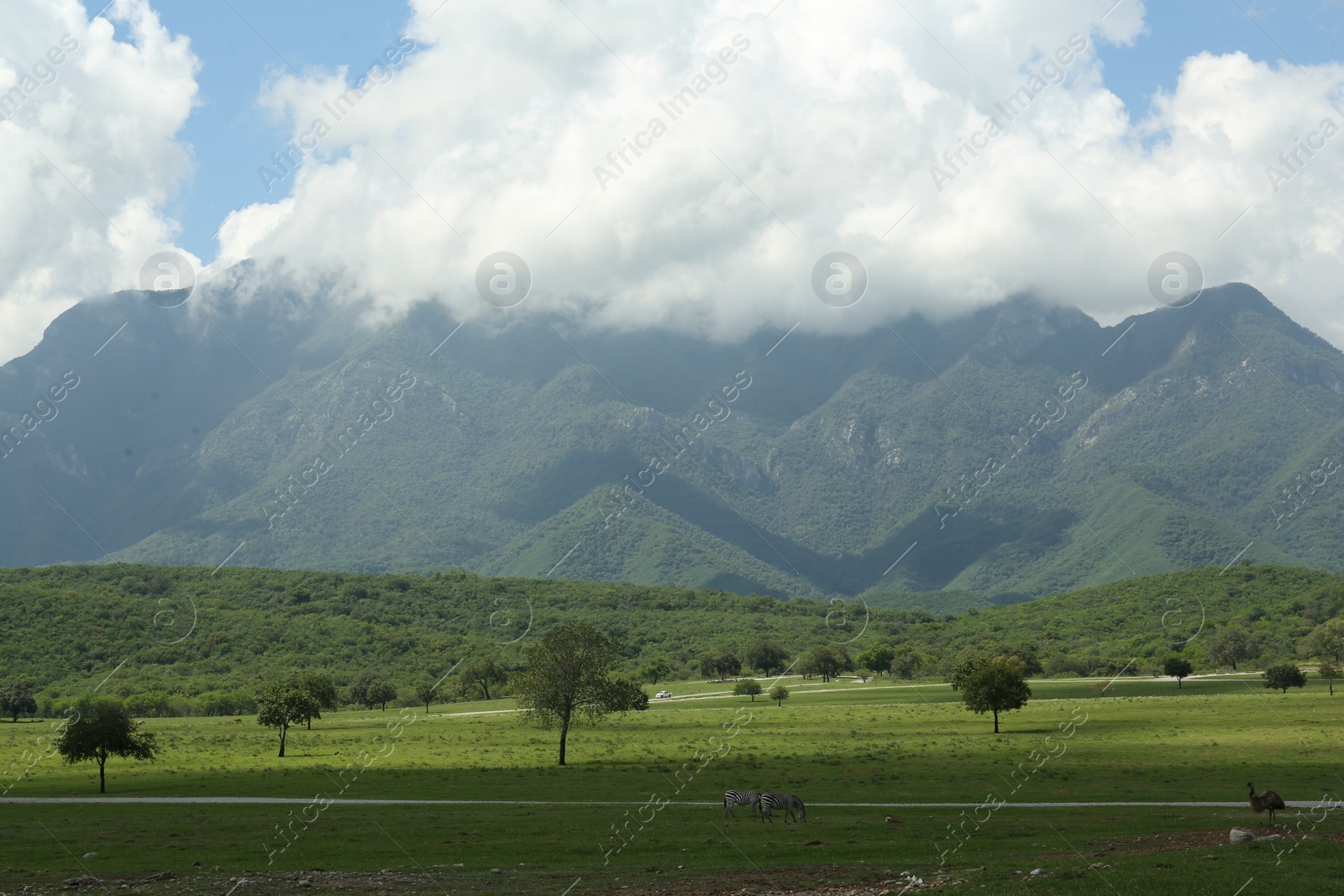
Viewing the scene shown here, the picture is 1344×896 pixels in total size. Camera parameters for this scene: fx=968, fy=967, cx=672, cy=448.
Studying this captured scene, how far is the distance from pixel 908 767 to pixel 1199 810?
754 inches

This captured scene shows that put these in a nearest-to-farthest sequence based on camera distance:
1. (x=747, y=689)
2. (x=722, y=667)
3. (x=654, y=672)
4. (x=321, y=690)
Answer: (x=321, y=690) → (x=747, y=689) → (x=722, y=667) → (x=654, y=672)

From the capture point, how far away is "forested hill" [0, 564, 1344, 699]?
456 ft

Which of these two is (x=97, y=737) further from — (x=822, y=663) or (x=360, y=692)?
(x=822, y=663)

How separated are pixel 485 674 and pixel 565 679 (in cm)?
8442

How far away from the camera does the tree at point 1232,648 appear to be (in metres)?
132

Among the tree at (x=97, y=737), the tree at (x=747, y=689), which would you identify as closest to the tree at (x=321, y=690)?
the tree at (x=97, y=737)

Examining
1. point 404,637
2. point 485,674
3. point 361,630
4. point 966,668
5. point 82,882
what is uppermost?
point 361,630

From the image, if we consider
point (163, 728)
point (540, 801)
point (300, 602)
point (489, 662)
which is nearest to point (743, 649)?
point (489, 662)

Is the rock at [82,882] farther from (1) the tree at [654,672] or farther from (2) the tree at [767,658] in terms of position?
(2) the tree at [767,658]

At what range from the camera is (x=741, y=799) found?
35719 millimetres

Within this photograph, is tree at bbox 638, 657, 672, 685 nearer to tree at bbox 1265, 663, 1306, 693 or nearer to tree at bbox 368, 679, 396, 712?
tree at bbox 368, 679, 396, 712

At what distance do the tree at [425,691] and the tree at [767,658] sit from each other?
2055 inches

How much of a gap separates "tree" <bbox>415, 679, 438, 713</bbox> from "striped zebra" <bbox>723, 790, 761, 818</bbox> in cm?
9747

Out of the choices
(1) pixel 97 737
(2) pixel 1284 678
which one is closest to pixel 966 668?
(2) pixel 1284 678
